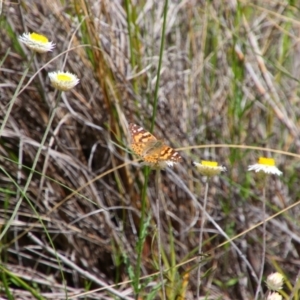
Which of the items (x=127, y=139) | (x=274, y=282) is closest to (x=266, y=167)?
(x=274, y=282)

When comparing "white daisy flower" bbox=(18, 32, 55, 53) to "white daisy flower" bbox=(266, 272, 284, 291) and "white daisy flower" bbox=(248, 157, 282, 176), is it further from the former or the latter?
"white daisy flower" bbox=(266, 272, 284, 291)

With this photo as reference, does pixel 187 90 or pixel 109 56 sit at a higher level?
pixel 109 56

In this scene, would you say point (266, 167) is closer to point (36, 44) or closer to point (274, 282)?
point (274, 282)

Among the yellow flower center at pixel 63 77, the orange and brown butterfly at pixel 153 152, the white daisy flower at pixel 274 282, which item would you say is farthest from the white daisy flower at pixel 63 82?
the white daisy flower at pixel 274 282

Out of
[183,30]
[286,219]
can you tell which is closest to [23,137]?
[183,30]

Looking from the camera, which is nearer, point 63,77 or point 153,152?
point 153,152

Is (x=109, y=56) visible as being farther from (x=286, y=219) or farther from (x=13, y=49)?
(x=286, y=219)

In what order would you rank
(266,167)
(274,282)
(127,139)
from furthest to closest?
1. (127,139)
2. (266,167)
3. (274,282)

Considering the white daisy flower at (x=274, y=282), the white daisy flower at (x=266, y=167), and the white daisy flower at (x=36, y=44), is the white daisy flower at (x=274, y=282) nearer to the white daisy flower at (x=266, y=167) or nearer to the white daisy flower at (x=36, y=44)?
the white daisy flower at (x=266, y=167)

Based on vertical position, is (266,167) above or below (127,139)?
above
